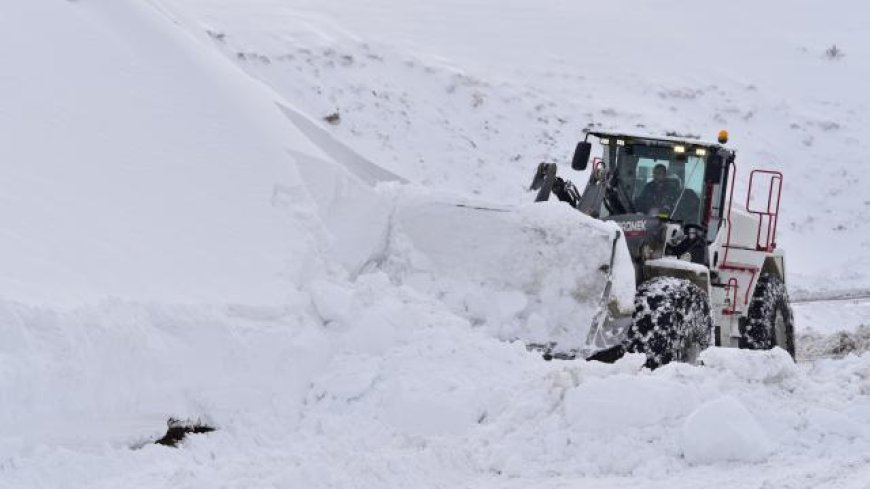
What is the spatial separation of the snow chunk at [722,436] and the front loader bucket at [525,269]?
2.15 m

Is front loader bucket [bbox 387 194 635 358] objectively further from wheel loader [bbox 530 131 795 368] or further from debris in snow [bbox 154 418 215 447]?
debris in snow [bbox 154 418 215 447]

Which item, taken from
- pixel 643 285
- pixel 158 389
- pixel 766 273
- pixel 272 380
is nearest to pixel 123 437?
pixel 158 389

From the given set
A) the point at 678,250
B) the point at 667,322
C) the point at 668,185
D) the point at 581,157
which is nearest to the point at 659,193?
the point at 668,185

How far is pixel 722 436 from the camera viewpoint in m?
5.70

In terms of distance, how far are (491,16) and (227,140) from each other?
2427cm

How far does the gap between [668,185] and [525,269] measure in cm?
247

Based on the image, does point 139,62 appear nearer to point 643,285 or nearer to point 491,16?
point 643,285

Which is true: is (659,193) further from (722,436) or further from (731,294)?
(722,436)

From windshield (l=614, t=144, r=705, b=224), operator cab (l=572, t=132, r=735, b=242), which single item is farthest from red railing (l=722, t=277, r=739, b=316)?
windshield (l=614, t=144, r=705, b=224)

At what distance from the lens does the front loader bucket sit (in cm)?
798

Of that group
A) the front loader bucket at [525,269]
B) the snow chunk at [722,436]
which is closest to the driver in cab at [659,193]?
the front loader bucket at [525,269]

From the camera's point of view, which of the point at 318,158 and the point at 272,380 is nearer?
the point at 272,380

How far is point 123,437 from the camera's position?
218 inches

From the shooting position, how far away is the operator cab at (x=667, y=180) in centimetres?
1007
